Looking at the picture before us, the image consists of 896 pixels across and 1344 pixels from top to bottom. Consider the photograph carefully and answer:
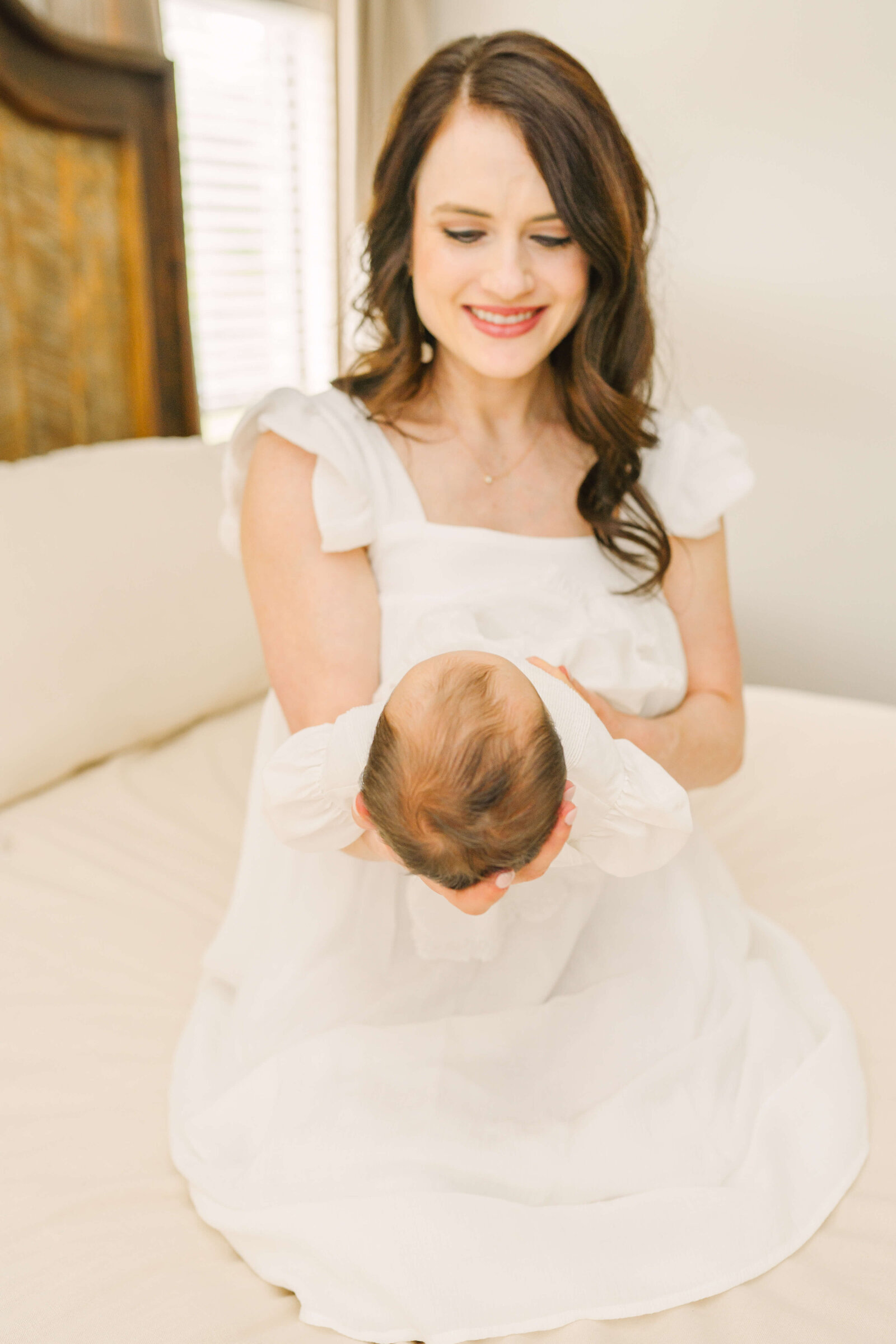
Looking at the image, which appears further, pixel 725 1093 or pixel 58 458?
pixel 58 458

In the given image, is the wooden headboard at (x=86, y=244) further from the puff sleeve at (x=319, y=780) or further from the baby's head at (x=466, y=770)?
the baby's head at (x=466, y=770)

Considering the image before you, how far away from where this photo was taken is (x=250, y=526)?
1183 millimetres

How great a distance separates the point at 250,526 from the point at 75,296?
122 centimetres

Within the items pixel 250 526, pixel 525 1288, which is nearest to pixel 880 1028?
pixel 525 1288

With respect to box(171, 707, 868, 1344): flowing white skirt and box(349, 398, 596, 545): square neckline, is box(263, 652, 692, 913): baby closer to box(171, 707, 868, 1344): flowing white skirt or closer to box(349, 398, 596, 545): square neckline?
box(171, 707, 868, 1344): flowing white skirt

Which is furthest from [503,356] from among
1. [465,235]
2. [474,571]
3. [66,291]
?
[66,291]

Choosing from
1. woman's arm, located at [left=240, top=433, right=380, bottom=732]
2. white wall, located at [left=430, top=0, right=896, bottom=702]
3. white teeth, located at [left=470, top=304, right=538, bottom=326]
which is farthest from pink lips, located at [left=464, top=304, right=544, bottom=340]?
white wall, located at [left=430, top=0, right=896, bottom=702]

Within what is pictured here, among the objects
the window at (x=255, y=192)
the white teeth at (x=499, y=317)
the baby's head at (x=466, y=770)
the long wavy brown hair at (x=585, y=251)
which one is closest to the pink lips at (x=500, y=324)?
the white teeth at (x=499, y=317)

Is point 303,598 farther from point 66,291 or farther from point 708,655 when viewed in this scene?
point 66,291

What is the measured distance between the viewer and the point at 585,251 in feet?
3.80

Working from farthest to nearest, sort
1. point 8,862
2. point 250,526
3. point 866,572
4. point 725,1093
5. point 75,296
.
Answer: point 866,572 < point 75,296 < point 8,862 < point 250,526 < point 725,1093

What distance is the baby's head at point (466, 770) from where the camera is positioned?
810mm

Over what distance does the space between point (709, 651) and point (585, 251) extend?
517 mm

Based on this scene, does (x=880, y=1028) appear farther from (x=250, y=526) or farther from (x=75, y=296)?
(x=75, y=296)
